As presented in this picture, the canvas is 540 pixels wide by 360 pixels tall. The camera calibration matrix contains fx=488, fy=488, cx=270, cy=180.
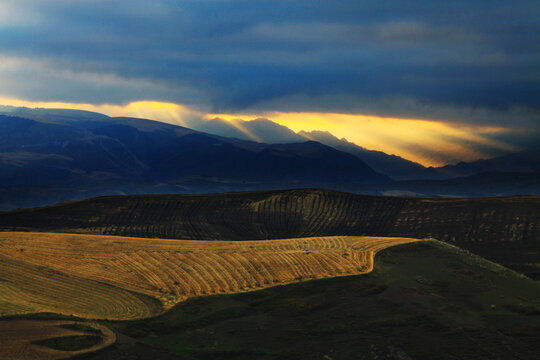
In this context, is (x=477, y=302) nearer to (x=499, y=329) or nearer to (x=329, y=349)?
(x=499, y=329)

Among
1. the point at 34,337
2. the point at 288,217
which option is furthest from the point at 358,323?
the point at 288,217

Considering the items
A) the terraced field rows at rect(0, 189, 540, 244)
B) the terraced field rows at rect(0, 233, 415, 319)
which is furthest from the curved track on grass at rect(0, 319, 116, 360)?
the terraced field rows at rect(0, 189, 540, 244)

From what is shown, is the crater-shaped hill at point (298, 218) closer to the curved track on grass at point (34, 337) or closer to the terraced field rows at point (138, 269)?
the terraced field rows at point (138, 269)

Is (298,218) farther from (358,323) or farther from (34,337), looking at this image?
(34,337)

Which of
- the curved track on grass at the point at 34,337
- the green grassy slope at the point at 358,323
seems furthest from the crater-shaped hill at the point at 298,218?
the curved track on grass at the point at 34,337

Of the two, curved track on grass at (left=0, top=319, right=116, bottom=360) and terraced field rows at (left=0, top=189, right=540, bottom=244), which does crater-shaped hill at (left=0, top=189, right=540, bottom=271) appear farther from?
curved track on grass at (left=0, top=319, right=116, bottom=360)
